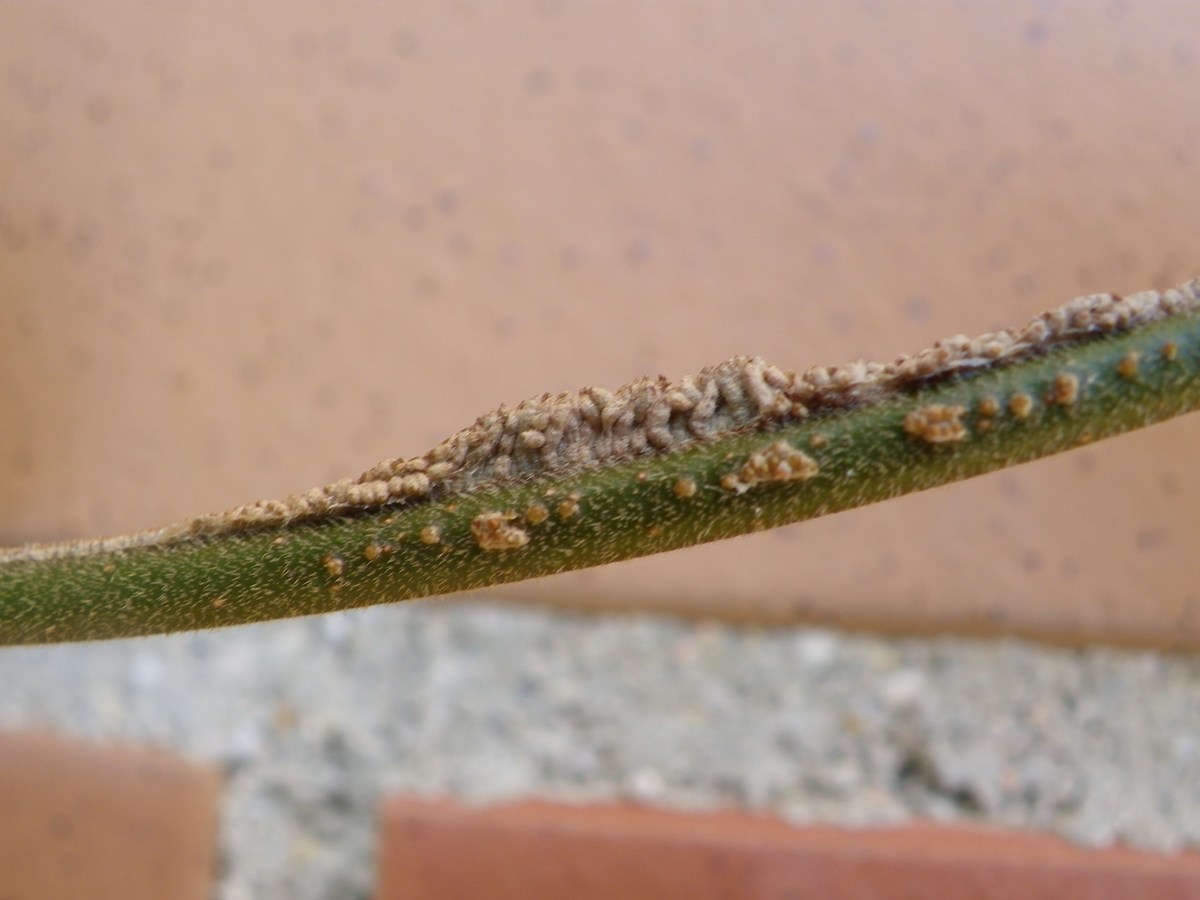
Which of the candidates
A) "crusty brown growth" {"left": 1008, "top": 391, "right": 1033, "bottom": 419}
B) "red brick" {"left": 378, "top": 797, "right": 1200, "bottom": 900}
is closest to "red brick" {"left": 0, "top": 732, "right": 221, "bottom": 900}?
"red brick" {"left": 378, "top": 797, "right": 1200, "bottom": 900}

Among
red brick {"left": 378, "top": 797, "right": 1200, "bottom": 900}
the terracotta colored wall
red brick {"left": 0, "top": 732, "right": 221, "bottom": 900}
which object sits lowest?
red brick {"left": 378, "top": 797, "right": 1200, "bottom": 900}

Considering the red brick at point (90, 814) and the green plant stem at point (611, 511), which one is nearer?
the green plant stem at point (611, 511)

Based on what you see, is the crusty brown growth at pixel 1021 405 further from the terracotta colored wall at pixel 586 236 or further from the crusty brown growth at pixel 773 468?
the terracotta colored wall at pixel 586 236

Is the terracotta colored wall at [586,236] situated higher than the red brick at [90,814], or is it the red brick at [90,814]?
the terracotta colored wall at [586,236]

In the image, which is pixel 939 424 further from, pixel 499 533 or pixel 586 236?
pixel 586 236

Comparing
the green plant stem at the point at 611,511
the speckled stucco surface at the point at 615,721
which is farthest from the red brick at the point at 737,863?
the green plant stem at the point at 611,511

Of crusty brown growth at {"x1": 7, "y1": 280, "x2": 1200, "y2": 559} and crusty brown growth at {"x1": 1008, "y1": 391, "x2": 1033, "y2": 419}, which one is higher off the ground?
crusty brown growth at {"x1": 7, "y1": 280, "x2": 1200, "y2": 559}

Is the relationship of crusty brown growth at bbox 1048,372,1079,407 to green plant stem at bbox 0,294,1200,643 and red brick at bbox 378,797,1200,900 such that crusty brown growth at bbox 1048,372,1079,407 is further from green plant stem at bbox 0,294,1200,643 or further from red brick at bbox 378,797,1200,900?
red brick at bbox 378,797,1200,900
